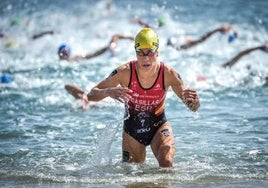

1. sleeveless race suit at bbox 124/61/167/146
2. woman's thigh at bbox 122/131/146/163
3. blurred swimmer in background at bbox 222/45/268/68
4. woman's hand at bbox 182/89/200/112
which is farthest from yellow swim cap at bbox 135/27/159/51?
blurred swimmer in background at bbox 222/45/268/68

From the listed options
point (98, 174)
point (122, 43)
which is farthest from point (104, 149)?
point (122, 43)

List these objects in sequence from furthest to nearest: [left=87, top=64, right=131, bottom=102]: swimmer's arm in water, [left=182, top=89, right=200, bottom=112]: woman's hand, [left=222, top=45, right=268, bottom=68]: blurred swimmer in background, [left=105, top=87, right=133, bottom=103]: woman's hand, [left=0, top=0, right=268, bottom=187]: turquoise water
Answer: [left=222, top=45, right=268, bottom=68]: blurred swimmer in background
[left=0, top=0, right=268, bottom=187]: turquoise water
[left=87, top=64, right=131, bottom=102]: swimmer's arm in water
[left=182, top=89, right=200, bottom=112]: woman's hand
[left=105, top=87, right=133, bottom=103]: woman's hand

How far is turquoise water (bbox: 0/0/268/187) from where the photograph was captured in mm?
8352

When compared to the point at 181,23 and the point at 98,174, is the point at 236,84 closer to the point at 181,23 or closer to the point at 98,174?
the point at 98,174

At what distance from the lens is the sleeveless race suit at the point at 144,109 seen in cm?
815

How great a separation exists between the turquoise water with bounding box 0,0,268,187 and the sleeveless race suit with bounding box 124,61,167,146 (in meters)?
0.32

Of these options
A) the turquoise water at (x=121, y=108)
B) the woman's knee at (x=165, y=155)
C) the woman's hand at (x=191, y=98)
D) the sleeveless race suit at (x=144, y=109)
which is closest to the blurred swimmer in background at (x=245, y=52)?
the turquoise water at (x=121, y=108)

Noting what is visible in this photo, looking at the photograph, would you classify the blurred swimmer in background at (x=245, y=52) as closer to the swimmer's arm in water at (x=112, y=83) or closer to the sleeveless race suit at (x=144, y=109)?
the sleeveless race suit at (x=144, y=109)

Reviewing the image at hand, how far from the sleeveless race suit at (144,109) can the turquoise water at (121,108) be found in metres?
0.32

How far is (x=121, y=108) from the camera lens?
39.9 feet

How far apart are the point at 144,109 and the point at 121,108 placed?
12.6ft

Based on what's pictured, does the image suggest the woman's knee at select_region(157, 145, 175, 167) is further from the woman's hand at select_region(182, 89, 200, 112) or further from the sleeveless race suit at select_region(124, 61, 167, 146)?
the woman's hand at select_region(182, 89, 200, 112)

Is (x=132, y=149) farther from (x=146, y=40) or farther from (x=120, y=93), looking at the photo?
A: (x=146, y=40)

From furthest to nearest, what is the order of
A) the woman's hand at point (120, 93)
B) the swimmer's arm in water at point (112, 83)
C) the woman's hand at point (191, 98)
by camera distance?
the swimmer's arm in water at point (112, 83) → the woman's hand at point (191, 98) → the woman's hand at point (120, 93)
